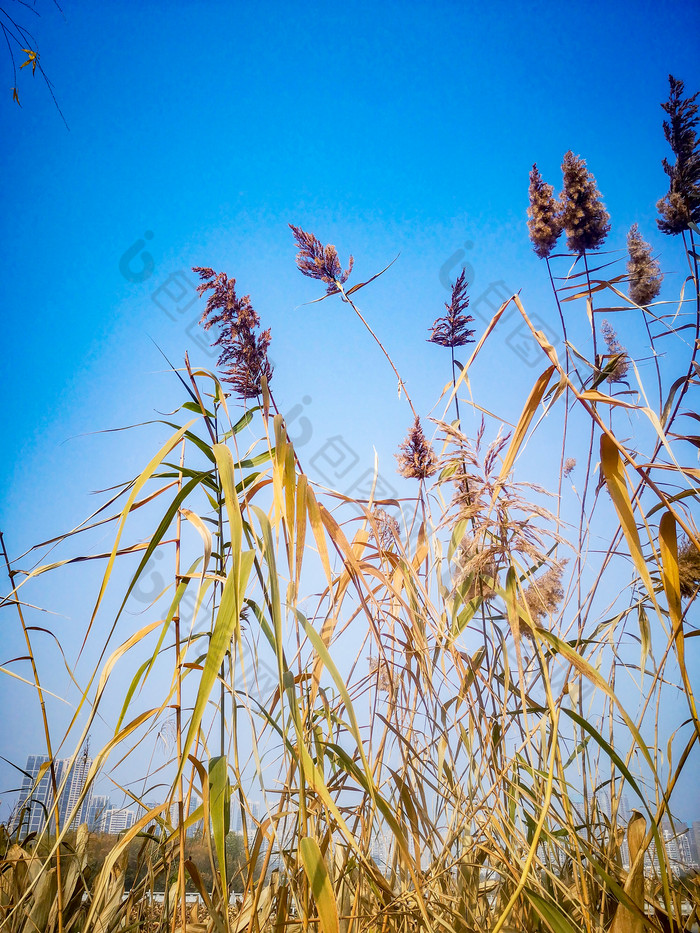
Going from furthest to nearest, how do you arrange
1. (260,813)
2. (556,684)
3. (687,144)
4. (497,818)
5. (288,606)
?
(687,144)
(556,684)
(260,813)
(497,818)
(288,606)

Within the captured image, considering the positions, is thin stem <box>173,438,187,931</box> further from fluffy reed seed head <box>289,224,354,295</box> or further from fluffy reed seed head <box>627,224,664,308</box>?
fluffy reed seed head <box>627,224,664,308</box>

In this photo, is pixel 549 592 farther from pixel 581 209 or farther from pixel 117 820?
pixel 117 820

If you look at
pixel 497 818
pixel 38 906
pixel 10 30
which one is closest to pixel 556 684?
pixel 497 818

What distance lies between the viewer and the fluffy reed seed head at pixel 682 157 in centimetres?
139

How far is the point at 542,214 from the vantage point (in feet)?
4.88

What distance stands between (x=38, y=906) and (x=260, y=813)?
0.46m

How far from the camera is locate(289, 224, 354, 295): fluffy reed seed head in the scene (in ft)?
4.39

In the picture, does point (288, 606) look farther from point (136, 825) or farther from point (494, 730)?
point (494, 730)

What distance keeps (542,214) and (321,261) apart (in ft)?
2.07

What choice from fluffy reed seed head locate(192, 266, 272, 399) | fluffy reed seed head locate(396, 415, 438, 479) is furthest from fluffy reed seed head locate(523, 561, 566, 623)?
fluffy reed seed head locate(192, 266, 272, 399)

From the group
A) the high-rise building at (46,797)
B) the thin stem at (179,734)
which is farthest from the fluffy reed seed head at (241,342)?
the high-rise building at (46,797)

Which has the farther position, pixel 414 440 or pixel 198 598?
pixel 414 440

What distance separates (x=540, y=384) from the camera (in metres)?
0.89

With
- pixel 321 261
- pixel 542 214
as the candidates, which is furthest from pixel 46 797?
pixel 542 214
